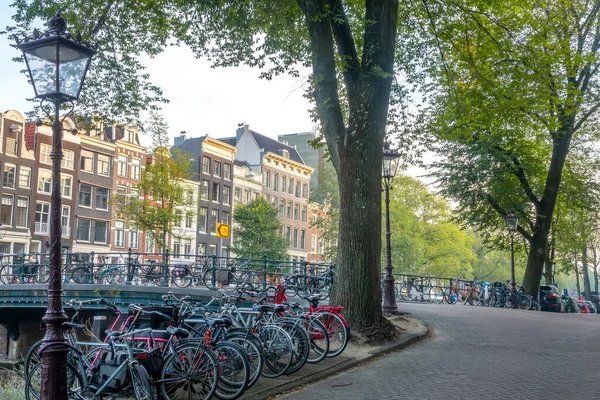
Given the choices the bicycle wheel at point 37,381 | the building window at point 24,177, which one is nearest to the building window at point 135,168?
the building window at point 24,177

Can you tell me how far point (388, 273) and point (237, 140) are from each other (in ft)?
167

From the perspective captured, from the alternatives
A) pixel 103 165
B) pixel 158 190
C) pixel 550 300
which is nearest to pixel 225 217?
pixel 103 165

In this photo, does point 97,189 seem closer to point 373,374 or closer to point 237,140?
point 237,140

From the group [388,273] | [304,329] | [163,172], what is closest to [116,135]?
[163,172]

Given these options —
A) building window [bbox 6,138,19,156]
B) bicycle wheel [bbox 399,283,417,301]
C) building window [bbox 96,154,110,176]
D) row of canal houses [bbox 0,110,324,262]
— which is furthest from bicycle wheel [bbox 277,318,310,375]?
building window [bbox 96,154,110,176]

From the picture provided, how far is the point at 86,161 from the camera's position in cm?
4847

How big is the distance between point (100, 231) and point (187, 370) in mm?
44143

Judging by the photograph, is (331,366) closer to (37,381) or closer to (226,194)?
(37,381)

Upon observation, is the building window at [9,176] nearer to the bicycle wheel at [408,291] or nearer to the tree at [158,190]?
the tree at [158,190]

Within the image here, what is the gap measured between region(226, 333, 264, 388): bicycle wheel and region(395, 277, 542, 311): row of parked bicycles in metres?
21.7

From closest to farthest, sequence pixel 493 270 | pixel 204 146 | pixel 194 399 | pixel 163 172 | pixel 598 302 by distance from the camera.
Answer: pixel 194 399
pixel 163 172
pixel 598 302
pixel 204 146
pixel 493 270

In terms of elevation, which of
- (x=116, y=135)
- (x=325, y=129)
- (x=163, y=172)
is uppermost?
(x=116, y=135)

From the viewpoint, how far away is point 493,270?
76688 millimetres

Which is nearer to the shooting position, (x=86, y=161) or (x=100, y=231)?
(x=86, y=161)
